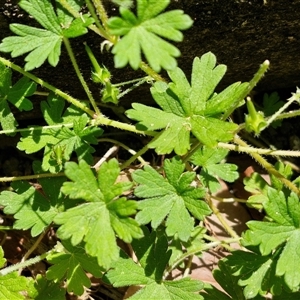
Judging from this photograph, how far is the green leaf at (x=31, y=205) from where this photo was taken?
2347 millimetres

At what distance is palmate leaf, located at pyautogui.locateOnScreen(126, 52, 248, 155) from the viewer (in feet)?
6.72

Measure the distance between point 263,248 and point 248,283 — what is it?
204 mm

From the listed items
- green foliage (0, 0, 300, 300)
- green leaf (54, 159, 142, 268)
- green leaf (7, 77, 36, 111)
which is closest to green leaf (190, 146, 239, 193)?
green foliage (0, 0, 300, 300)

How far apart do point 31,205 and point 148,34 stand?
1.01 metres

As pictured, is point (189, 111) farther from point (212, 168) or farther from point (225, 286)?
point (225, 286)

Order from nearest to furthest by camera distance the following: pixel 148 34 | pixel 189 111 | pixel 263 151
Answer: pixel 148 34 → pixel 189 111 → pixel 263 151

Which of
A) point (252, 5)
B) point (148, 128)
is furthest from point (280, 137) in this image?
point (148, 128)

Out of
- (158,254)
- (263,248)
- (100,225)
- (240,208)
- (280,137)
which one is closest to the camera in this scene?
(100,225)

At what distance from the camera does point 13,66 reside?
2.18 m

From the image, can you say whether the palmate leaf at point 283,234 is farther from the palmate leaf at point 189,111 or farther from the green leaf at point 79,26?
the green leaf at point 79,26

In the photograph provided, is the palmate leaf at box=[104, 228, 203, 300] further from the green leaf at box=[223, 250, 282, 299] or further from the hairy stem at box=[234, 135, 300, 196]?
the hairy stem at box=[234, 135, 300, 196]

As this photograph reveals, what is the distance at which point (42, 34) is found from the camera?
81.3 inches

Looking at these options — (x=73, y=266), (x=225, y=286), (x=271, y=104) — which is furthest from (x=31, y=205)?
(x=271, y=104)

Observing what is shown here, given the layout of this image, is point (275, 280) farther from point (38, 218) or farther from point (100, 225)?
point (38, 218)
